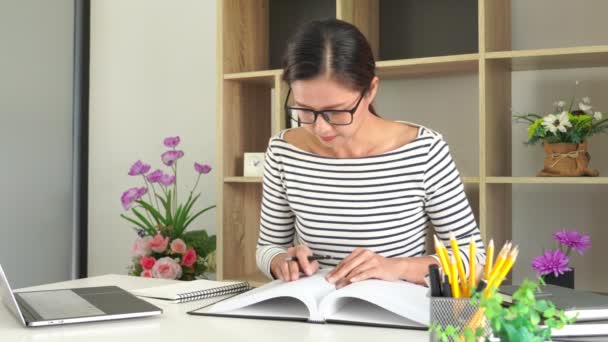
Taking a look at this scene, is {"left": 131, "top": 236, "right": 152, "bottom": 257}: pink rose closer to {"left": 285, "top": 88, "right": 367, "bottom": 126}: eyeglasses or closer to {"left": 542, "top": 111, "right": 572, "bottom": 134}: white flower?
{"left": 285, "top": 88, "right": 367, "bottom": 126}: eyeglasses

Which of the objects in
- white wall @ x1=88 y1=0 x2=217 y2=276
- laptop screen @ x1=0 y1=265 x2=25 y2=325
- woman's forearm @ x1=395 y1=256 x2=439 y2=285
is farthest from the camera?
white wall @ x1=88 y1=0 x2=217 y2=276

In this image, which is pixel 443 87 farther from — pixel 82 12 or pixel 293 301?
pixel 82 12

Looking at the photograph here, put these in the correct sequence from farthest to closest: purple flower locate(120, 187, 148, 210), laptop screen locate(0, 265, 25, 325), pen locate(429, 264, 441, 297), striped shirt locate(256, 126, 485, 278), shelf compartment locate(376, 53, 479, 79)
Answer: purple flower locate(120, 187, 148, 210)
shelf compartment locate(376, 53, 479, 79)
striped shirt locate(256, 126, 485, 278)
laptop screen locate(0, 265, 25, 325)
pen locate(429, 264, 441, 297)

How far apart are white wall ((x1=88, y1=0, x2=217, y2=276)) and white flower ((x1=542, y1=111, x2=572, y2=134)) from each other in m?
1.55

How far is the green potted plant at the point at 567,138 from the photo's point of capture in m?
2.25

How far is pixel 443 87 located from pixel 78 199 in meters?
2.00

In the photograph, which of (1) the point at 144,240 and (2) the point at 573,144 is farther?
(1) the point at 144,240

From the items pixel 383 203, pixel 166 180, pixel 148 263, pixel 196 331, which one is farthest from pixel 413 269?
pixel 166 180

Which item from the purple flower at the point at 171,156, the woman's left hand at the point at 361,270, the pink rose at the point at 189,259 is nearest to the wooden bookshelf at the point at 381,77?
the pink rose at the point at 189,259

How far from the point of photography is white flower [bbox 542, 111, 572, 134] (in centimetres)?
224

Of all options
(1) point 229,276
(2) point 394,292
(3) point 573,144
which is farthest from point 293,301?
(1) point 229,276

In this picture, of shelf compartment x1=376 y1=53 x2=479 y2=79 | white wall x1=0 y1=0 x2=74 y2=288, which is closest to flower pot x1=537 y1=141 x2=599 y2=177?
shelf compartment x1=376 y1=53 x2=479 y2=79

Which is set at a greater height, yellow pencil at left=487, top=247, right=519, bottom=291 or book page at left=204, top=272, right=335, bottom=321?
yellow pencil at left=487, top=247, right=519, bottom=291

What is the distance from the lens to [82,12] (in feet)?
12.1
